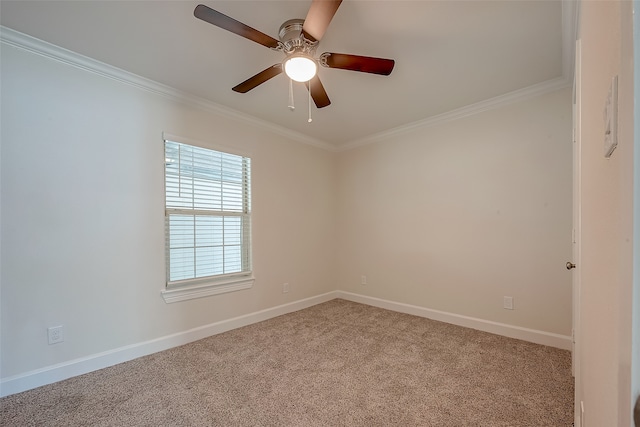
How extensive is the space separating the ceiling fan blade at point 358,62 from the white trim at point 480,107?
167cm

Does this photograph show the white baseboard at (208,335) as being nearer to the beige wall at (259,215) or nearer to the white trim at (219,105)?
the beige wall at (259,215)

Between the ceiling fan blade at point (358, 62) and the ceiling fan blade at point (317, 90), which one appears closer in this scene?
the ceiling fan blade at point (358, 62)

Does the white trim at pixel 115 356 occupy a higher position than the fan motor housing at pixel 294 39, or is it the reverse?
the fan motor housing at pixel 294 39

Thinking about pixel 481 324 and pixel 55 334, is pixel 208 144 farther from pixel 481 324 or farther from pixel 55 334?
pixel 481 324

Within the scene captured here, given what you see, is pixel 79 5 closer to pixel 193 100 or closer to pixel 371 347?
pixel 193 100

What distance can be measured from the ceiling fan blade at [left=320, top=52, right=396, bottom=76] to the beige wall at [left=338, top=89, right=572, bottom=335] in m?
1.76

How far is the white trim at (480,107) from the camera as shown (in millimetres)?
2598

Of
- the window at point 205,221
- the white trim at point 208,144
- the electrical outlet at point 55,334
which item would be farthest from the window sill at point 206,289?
the white trim at point 208,144

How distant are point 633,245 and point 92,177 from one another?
9.66 feet

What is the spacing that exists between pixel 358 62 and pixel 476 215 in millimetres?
2130

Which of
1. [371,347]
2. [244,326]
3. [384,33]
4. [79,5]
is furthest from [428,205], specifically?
[79,5]

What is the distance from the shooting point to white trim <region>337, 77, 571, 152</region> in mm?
2598

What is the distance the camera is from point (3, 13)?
5.76ft

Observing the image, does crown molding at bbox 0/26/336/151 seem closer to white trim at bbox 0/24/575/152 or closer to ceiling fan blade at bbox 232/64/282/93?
white trim at bbox 0/24/575/152
